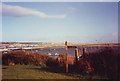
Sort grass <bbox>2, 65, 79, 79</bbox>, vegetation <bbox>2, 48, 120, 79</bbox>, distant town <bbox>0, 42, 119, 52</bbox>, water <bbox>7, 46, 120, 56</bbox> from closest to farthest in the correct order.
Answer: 1. grass <bbox>2, 65, 79, 79</bbox>
2. vegetation <bbox>2, 48, 120, 79</bbox>
3. water <bbox>7, 46, 120, 56</bbox>
4. distant town <bbox>0, 42, 119, 52</bbox>

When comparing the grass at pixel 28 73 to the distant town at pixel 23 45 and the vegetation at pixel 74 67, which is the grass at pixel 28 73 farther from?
the distant town at pixel 23 45

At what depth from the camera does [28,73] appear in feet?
24.5

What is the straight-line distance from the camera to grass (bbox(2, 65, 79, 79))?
7.20 metres

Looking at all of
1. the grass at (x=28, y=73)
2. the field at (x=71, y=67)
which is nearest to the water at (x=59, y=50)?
the field at (x=71, y=67)

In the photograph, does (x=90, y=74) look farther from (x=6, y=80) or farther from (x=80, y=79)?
(x=6, y=80)

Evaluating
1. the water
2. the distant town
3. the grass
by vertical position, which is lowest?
the grass

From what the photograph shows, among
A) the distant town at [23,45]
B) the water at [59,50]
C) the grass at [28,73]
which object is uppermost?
the distant town at [23,45]

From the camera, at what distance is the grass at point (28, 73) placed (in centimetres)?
720

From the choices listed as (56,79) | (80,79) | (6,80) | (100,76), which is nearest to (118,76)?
(100,76)

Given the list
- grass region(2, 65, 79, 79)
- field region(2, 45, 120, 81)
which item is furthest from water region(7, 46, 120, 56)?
grass region(2, 65, 79, 79)

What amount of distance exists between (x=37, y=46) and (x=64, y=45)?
1.02m

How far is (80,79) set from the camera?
7020mm

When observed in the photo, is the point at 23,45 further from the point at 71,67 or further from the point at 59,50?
the point at 71,67

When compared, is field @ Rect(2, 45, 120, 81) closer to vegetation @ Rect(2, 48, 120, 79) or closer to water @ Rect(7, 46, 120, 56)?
vegetation @ Rect(2, 48, 120, 79)
